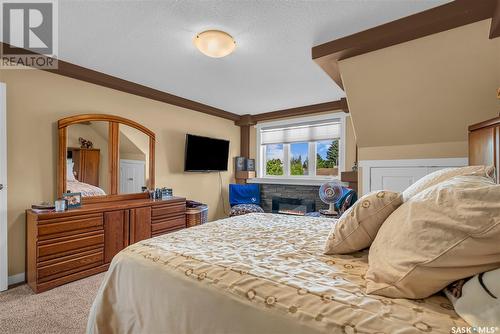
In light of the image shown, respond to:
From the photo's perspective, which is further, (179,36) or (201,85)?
(201,85)

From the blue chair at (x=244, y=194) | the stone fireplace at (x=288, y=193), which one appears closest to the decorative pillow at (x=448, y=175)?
the stone fireplace at (x=288, y=193)

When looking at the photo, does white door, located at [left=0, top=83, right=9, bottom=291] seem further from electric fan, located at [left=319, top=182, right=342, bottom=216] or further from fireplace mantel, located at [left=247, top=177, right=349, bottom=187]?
fireplace mantel, located at [left=247, top=177, right=349, bottom=187]

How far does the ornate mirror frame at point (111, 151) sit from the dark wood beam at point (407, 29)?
105 inches

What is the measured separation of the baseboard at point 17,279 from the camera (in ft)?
8.45

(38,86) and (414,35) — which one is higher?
(414,35)

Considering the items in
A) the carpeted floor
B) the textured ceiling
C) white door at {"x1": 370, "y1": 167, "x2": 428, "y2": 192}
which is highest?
the textured ceiling

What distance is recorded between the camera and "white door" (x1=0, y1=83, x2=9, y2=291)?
2434mm

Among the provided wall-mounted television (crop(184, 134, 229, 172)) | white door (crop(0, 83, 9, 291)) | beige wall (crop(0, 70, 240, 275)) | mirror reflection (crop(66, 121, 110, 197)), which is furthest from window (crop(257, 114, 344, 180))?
white door (crop(0, 83, 9, 291))

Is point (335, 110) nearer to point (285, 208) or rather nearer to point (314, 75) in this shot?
point (314, 75)

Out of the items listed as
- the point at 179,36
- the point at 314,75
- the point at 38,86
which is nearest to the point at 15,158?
the point at 38,86

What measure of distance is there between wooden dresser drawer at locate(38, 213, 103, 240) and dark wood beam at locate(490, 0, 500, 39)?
12.9 ft

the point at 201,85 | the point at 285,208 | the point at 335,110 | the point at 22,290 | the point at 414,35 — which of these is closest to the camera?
the point at 414,35

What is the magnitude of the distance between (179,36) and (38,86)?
1802 millimetres

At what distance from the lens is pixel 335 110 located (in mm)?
4402
